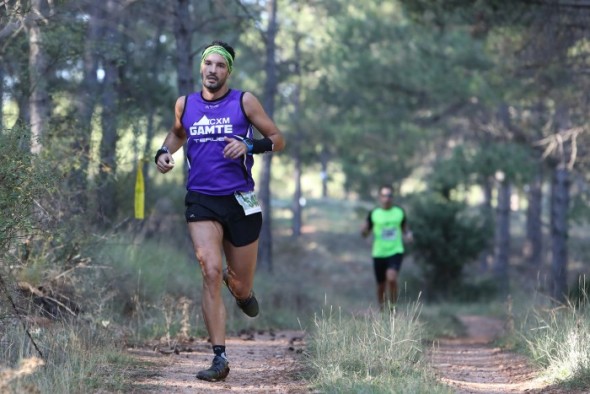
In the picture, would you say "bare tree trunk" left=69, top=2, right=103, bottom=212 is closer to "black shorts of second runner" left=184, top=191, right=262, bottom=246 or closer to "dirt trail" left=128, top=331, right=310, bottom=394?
"dirt trail" left=128, top=331, right=310, bottom=394

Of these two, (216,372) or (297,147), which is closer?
(216,372)

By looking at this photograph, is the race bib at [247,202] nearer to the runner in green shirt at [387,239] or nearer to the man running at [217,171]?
the man running at [217,171]

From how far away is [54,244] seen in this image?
8.97 metres

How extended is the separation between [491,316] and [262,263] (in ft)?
17.0

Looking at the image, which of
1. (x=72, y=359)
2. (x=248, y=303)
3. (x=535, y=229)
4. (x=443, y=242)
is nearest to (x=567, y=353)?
(x=248, y=303)

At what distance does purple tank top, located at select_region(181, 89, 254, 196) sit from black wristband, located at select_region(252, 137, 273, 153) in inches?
3.9

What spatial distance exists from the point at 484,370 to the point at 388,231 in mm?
5174

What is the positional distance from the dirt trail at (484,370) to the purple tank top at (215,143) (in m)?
2.19

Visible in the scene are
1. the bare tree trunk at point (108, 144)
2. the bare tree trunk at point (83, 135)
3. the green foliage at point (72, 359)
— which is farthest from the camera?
the bare tree trunk at point (108, 144)

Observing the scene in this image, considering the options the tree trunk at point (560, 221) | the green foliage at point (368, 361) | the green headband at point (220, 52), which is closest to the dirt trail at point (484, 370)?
the green foliage at point (368, 361)

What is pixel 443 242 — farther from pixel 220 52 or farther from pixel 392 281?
pixel 220 52

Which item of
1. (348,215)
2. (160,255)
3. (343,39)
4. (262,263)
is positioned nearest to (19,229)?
(160,255)

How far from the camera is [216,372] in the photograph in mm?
6500

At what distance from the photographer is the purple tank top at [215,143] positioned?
673 centimetres
